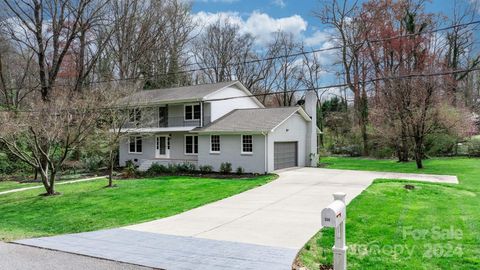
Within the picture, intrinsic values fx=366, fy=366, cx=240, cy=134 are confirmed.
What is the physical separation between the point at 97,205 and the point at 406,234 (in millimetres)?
9884

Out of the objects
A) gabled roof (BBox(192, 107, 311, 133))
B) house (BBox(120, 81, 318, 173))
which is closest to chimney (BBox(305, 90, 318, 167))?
house (BBox(120, 81, 318, 173))

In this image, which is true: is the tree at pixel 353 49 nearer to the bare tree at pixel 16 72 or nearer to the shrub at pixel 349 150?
the shrub at pixel 349 150

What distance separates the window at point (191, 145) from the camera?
2578cm

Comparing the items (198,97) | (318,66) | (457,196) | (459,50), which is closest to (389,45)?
(459,50)

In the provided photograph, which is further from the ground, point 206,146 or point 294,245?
point 206,146

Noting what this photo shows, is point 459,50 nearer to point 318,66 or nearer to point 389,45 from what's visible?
point 389,45

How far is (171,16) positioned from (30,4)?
13.4 meters

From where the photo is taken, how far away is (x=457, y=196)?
1196 centimetres

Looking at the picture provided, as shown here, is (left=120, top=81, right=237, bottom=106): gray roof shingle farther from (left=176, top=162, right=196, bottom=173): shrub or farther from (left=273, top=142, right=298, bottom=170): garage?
(left=273, top=142, right=298, bottom=170): garage

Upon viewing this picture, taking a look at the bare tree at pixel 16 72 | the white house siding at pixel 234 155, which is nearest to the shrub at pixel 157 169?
the white house siding at pixel 234 155

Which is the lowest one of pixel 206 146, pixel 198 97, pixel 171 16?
pixel 206 146

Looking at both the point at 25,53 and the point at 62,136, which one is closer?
the point at 62,136

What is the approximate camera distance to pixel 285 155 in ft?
78.0

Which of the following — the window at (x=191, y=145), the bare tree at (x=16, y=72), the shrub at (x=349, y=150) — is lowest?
the shrub at (x=349, y=150)
